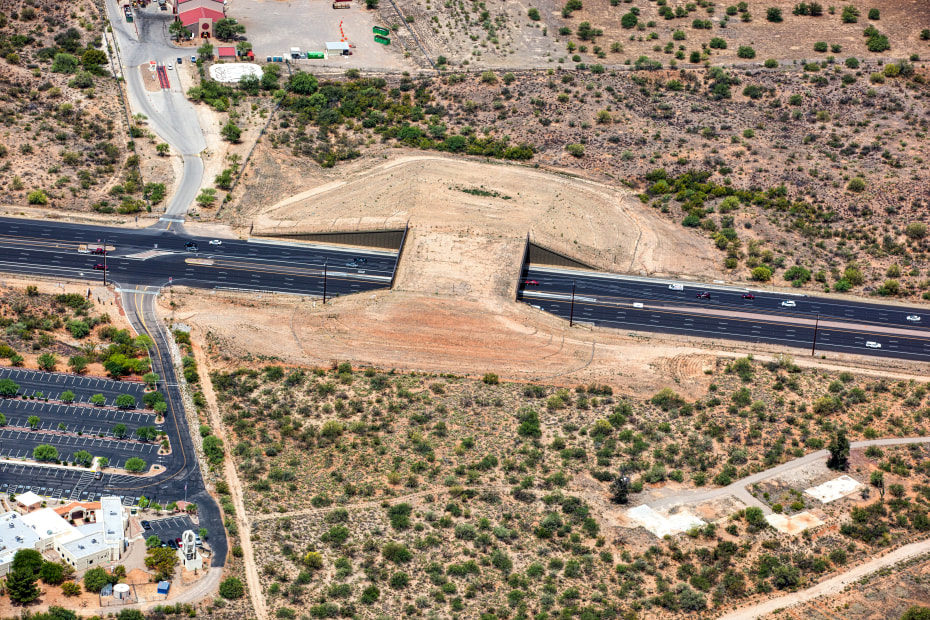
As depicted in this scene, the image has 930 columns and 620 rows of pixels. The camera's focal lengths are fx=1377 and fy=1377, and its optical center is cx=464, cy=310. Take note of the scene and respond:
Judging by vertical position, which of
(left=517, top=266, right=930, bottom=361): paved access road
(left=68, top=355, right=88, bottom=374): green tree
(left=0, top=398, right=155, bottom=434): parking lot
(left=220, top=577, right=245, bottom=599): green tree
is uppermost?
(left=517, top=266, right=930, bottom=361): paved access road

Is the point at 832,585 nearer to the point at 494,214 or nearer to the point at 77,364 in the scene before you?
the point at 494,214

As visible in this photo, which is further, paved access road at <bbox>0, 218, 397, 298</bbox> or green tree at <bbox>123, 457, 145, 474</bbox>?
paved access road at <bbox>0, 218, 397, 298</bbox>

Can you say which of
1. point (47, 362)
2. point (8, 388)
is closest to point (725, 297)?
point (47, 362)

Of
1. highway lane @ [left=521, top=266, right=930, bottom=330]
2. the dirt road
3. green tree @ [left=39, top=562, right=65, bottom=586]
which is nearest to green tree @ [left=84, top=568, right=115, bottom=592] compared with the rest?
green tree @ [left=39, top=562, right=65, bottom=586]

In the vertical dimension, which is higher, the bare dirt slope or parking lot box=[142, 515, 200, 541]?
the bare dirt slope

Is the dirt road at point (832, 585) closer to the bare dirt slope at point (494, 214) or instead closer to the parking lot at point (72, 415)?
the bare dirt slope at point (494, 214)

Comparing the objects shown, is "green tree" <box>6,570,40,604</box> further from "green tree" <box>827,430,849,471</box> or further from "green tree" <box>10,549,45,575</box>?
"green tree" <box>827,430,849,471</box>

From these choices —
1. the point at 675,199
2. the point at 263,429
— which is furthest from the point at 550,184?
the point at 263,429
